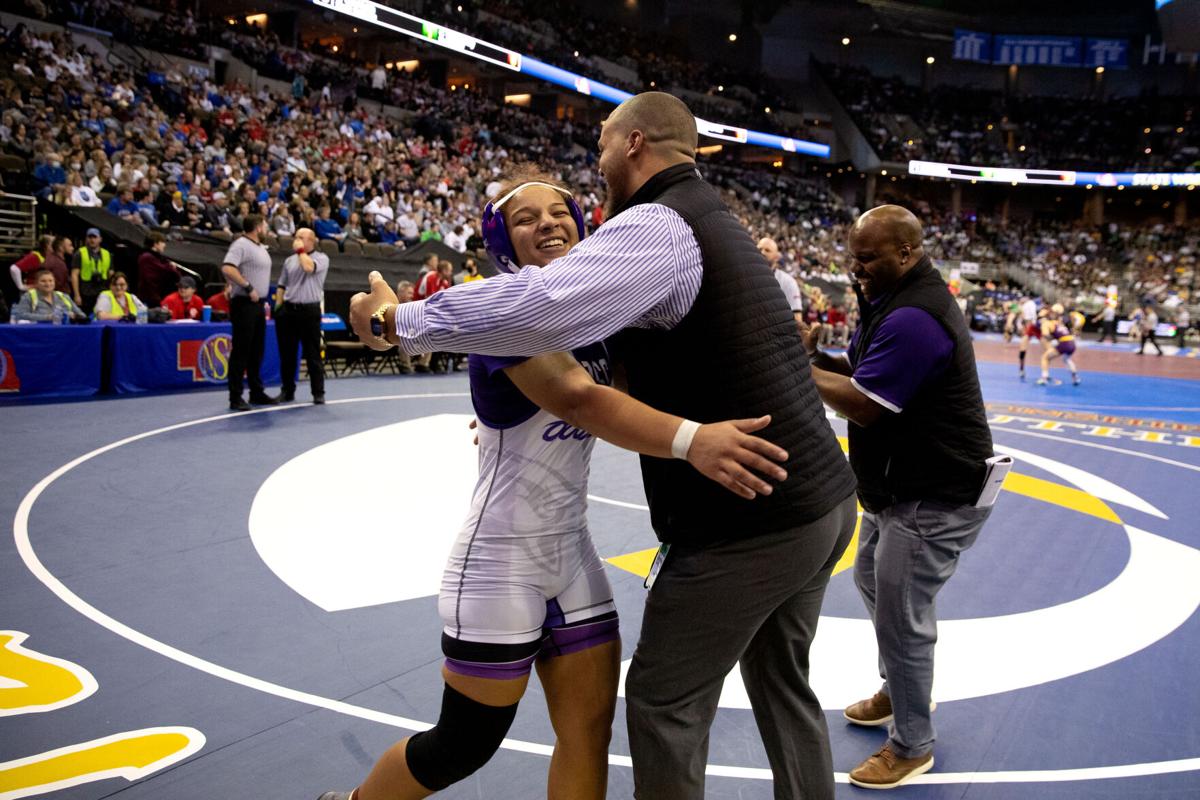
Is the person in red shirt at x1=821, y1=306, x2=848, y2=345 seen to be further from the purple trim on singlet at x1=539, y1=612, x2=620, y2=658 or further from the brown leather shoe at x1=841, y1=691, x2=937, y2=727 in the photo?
the purple trim on singlet at x1=539, y1=612, x2=620, y2=658

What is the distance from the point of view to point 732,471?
1.51m

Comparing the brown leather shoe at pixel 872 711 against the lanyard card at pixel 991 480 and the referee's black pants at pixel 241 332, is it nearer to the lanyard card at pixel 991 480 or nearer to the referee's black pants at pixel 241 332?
the lanyard card at pixel 991 480

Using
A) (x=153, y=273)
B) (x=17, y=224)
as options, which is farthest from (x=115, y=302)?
(x=17, y=224)

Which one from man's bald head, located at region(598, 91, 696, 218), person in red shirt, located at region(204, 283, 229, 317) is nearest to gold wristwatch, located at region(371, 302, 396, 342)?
man's bald head, located at region(598, 91, 696, 218)

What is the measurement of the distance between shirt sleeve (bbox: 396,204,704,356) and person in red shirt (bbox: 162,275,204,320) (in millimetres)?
10791

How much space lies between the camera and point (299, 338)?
374 inches

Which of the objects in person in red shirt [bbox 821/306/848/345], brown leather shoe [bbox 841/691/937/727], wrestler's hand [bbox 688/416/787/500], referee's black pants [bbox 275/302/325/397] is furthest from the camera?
person in red shirt [bbox 821/306/848/345]

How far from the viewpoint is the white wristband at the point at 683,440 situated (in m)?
1.55

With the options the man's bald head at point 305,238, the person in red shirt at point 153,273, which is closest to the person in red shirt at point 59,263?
→ the person in red shirt at point 153,273

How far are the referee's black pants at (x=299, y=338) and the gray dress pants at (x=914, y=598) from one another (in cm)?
786

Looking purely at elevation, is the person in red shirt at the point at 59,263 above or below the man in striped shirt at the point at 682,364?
above

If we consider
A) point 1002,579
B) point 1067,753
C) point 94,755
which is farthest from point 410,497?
point 1067,753

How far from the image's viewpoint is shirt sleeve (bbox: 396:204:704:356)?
1.53 m

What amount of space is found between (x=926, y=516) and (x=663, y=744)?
4.54ft
